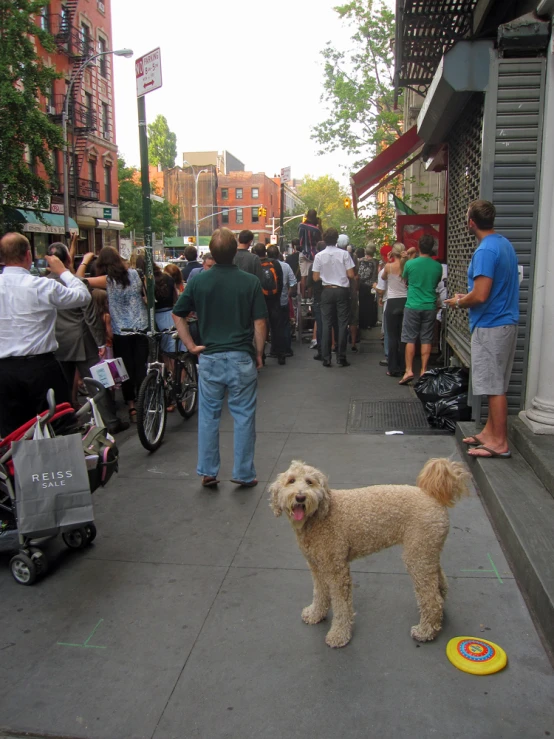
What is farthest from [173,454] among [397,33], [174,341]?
[397,33]

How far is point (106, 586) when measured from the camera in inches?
147

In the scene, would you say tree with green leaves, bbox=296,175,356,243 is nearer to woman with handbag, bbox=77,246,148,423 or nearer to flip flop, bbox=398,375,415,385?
flip flop, bbox=398,375,415,385

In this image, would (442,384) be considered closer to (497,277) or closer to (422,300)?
(497,277)

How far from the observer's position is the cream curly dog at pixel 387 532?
9.96 ft

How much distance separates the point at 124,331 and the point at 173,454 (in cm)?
165

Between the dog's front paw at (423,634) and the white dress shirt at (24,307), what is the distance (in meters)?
3.02

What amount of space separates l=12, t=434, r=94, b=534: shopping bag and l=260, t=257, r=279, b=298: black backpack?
677cm

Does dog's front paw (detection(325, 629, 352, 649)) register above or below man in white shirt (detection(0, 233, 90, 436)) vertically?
below

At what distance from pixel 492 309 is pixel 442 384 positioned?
1958 mm

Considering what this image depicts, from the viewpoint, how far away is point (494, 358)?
15.5ft

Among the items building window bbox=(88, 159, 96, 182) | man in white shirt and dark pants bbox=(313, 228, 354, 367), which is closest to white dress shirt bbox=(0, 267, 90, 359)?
man in white shirt and dark pants bbox=(313, 228, 354, 367)

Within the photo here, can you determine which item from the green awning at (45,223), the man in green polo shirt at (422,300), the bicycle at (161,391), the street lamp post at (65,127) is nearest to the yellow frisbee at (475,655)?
the bicycle at (161,391)

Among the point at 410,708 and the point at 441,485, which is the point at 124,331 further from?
the point at 410,708

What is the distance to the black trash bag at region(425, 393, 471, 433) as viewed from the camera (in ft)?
20.6
